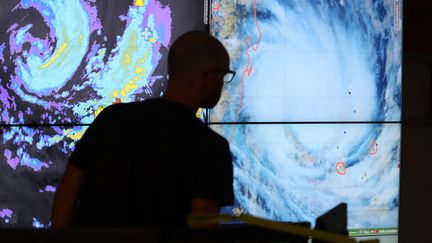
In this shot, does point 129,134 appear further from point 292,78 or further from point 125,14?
point 292,78

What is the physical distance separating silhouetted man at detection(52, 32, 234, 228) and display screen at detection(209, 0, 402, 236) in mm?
1171

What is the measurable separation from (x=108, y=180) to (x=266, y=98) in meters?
1.39

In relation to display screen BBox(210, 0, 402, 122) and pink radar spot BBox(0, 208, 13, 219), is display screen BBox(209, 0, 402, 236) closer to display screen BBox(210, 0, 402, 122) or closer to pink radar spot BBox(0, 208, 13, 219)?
display screen BBox(210, 0, 402, 122)

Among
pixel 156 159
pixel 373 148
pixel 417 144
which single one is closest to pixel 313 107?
pixel 373 148

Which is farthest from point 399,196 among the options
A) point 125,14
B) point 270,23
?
point 125,14

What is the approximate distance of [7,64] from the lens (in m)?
2.76

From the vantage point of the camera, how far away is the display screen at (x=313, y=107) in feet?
9.62

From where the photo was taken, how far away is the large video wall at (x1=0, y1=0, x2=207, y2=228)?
2.77 metres

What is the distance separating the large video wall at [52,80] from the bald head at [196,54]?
3.60 feet

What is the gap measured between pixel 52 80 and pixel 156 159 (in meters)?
1.25

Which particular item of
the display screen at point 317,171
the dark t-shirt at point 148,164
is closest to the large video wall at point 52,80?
the display screen at point 317,171

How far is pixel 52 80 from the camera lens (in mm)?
2791

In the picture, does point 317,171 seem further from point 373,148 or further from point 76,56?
point 76,56

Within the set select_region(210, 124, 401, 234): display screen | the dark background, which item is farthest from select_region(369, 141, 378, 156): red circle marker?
the dark background
